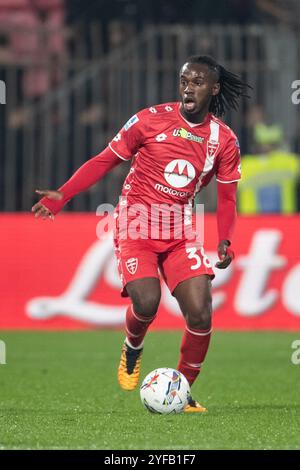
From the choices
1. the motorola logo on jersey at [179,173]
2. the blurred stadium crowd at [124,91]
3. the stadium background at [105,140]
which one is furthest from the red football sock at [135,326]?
the blurred stadium crowd at [124,91]

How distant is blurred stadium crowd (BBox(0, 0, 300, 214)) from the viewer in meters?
16.7

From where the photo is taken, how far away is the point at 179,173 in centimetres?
874

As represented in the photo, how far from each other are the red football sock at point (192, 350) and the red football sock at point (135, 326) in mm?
343

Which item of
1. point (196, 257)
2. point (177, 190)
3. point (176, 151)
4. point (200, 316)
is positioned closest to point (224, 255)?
point (196, 257)

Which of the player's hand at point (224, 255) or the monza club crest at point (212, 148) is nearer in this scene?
the player's hand at point (224, 255)

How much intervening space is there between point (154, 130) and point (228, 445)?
2.84 meters

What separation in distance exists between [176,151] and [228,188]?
46 cm

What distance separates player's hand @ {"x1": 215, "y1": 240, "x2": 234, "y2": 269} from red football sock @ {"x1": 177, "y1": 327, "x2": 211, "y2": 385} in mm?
462

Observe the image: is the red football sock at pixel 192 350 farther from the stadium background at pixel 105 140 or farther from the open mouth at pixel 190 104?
the stadium background at pixel 105 140

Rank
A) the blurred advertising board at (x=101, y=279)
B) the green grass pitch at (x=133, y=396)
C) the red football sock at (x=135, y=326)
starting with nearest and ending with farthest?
the green grass pitch at (x=133, y=396)
the red football sock at (x=135, y=326)
the blurred advertising board at (x=101, y=279)

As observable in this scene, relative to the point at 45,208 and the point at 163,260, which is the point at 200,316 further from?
the point at 45,208

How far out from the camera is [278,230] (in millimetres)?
15438

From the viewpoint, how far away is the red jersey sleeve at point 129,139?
875cm

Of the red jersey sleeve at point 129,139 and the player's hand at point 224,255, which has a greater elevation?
the red jersey sleeve at point 129,139
